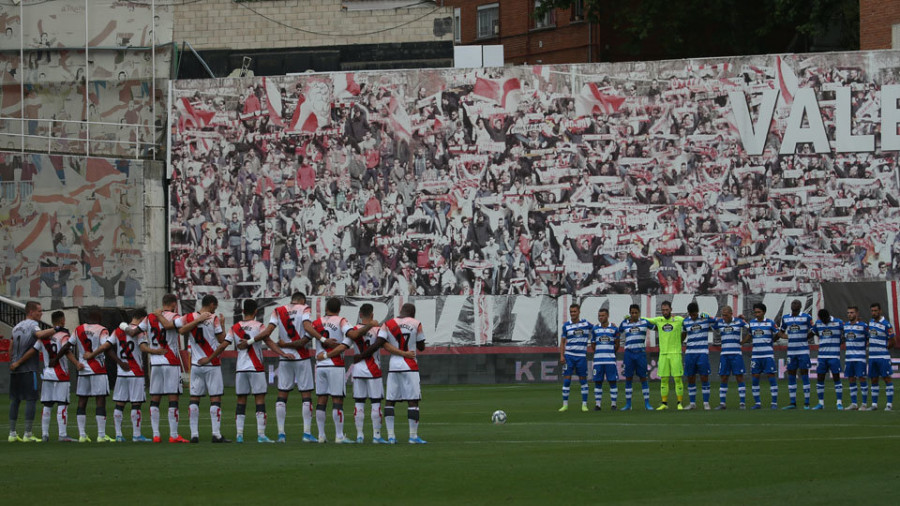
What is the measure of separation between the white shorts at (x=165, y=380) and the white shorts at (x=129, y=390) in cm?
73

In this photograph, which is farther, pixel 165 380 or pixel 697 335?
pixel 697 335

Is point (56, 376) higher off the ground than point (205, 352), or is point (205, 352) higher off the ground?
point (205, 352)

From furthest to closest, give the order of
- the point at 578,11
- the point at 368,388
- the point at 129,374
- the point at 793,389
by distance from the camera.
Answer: the point at 578,11 → the point at 793,389 → the point at 129,374 → the point at 368,388

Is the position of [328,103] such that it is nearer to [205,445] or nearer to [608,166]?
[608,166]

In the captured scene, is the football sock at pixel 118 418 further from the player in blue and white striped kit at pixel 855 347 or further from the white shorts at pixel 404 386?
the player in blue and white striped kit at pixel 855 347

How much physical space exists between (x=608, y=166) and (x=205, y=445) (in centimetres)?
2860

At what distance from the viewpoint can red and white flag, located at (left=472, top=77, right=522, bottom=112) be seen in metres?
48.3

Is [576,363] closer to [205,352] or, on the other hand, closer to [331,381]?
[331,381]

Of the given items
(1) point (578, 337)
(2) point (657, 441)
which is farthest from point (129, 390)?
(1) point (578, 337)

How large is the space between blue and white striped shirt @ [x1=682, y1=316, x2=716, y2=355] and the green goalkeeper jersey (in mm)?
183

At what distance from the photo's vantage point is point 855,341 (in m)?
28.5

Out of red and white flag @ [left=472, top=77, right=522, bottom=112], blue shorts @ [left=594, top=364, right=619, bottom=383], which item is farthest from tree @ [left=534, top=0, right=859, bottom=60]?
blue shorts @ [left=594, top=364, right=619, bottom=383]

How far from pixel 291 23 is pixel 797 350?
3829 cm

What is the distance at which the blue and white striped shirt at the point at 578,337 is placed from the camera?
30.3 meters
